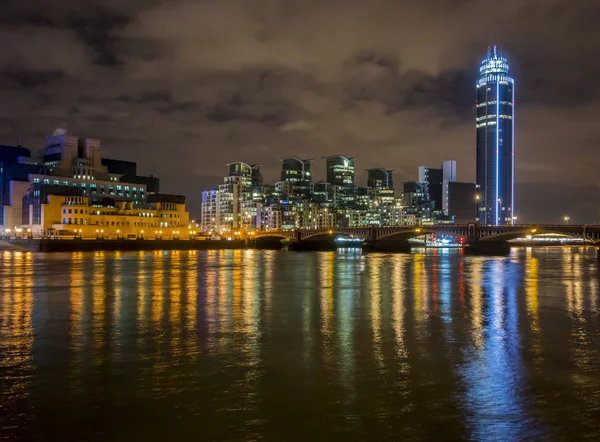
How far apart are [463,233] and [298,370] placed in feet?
340

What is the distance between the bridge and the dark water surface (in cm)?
7640

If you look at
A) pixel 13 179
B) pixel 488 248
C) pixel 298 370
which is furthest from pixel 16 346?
pixel 13 179

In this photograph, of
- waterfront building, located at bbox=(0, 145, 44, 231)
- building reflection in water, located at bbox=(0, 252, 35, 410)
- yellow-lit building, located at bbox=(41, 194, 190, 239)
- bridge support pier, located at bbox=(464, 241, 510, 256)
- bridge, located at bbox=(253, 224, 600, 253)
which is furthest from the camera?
waterfront building, located at bbox=(0, 145, 44, 231)

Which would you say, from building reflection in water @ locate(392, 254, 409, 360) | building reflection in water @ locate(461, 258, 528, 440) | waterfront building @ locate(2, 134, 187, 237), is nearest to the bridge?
waterfront building @ locate(2, 134, 187, 237)

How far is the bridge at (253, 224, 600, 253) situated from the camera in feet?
328

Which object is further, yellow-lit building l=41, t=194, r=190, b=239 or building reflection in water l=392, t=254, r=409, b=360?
yellow-lit building l=41, t=194, r=190, b=239

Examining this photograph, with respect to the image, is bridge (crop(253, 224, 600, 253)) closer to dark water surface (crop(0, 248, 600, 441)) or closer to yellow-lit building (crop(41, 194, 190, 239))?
yellow-lit building (crop(41, 194, 190, 239))

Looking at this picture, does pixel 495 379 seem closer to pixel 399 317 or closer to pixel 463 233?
pixel 399 317

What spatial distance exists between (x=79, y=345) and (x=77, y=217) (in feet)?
434

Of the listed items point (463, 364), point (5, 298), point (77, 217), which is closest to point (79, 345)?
point (463, 364)

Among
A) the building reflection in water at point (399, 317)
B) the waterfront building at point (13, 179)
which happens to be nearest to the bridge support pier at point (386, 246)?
the building reflection in water at point (399, 317)

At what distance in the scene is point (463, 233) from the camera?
11306 cm

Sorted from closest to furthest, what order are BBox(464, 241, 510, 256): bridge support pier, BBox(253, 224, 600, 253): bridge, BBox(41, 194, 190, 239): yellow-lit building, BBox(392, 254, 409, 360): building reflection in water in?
BBox(392, 254, 409, 360): building reflection in water
BBox(253, 224, 600, 253): bridge
BBox(464, 241, 510, 256): bridge support pier
BBox(41, 194, 190, 239): yellow-lit building

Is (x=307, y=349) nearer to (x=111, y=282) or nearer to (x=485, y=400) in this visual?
(x=485, y=400)
